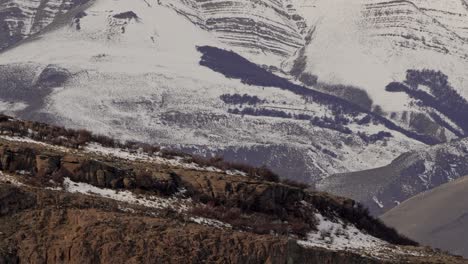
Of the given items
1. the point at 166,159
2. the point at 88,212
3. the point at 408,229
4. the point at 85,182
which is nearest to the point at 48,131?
the point at 166,159

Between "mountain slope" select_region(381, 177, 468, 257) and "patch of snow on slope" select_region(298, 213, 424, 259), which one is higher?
"patch of snow on slope" select_region(298, 213, 424, 259)

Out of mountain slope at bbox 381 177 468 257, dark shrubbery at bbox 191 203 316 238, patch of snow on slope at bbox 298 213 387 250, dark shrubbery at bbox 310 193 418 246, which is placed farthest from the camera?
mountain slope at bbox 381 177 468 257


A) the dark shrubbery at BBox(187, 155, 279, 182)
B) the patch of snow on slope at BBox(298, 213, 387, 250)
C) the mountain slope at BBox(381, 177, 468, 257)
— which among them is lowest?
the mountain slope at BBox(381, 177, 468, 257)

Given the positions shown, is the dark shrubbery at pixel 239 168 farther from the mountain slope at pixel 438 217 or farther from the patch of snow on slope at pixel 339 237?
the mountain slope at pixel 438 217

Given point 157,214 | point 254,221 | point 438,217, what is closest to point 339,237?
point 254,221

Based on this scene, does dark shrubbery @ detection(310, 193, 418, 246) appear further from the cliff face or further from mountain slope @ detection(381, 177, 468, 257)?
mountain slope @ detection(381, 177, 468, 257)

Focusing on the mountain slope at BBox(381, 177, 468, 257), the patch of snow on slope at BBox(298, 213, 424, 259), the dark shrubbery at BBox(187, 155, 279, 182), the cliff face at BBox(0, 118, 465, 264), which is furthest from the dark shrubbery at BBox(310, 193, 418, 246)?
the mountain slope at BBox(381, 177, 468, 257)

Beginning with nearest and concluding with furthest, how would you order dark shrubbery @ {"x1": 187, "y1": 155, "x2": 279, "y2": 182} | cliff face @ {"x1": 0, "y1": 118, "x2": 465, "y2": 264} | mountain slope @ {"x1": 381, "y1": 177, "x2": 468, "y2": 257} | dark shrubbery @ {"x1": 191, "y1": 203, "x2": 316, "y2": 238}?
cliff face @ {"x1": 0, "y1": 118, "x2": 465, "y2": 264}
dark shrubbery @ {"x1": 191, "y1": 203, "x2": 316, "y2": 238}
dark shrubbery @ {"x1": 187, "y1": 155, "x2": 279, "y2": 182}
mountain slope @ {"x1": 381, "y1": 177, "x2": 468, "y2": 257}

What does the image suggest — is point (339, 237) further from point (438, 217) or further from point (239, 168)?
point (438, 217)
